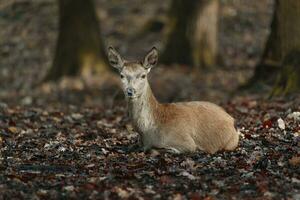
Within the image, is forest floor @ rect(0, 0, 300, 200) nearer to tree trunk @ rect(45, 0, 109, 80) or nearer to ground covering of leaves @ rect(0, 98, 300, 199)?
ground covering of leaves @ rect(0, 98, 300, 199)

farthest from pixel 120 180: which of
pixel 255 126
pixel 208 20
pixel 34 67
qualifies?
pixel 34 67

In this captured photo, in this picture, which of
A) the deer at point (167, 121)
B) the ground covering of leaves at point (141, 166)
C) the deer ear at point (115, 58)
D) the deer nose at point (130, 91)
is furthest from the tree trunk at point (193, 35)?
the deer nose at point (130, 91)

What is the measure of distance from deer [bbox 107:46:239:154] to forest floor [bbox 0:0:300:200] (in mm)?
183

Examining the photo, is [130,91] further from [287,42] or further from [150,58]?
[287,42]

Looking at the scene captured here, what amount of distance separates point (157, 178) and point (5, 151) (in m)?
2.92

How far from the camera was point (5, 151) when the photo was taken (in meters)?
11.0

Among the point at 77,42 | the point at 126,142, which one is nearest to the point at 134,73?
the point at 126,142

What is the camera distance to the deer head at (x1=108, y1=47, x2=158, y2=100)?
33.1ft

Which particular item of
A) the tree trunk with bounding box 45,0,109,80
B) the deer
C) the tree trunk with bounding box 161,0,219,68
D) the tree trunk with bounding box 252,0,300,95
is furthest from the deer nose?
the tree trunk with bounding box 161,0,219,68

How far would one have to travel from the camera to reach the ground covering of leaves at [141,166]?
8.39 meters

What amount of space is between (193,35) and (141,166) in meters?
14.9

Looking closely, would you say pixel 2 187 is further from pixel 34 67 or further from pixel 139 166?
pixel 34 67

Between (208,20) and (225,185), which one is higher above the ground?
(208,20)

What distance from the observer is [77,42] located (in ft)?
70.9
